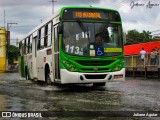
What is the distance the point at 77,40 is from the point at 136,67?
49.2 feet

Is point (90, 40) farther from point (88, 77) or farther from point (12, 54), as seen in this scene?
point (12, 54)

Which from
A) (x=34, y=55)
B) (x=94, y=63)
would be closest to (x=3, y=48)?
(x=34, y=55)

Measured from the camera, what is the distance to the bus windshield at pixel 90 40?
14633 mm

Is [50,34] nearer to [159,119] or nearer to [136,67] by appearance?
[159,119]

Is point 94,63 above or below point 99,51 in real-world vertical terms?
below

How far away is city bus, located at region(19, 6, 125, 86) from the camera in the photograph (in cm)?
1455

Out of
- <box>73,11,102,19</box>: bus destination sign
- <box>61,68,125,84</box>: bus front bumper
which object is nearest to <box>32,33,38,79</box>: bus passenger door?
<box>73,11,102,19</box>: bus destination sign

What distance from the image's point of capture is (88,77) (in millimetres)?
14750

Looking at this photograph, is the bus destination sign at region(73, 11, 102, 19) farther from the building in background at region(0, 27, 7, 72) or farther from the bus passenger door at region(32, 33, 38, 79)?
the building in background at region(0, 27, 7, 72)

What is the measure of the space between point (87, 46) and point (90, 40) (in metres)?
0.27

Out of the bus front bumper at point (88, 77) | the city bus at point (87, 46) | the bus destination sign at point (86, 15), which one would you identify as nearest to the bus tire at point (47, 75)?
the city bus at point (87, 46)

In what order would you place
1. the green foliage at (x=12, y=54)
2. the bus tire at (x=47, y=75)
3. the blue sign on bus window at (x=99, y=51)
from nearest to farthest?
the blue sign on bus window at (x=99, y=51) → the bus tire at (x=47, y=75) → the green foliage at (x=12, y=54)

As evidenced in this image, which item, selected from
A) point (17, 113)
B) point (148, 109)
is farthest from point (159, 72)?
point (17, 113)

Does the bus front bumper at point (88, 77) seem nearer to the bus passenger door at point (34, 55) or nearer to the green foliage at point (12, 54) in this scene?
the bus passenger door at point (34, 55)
